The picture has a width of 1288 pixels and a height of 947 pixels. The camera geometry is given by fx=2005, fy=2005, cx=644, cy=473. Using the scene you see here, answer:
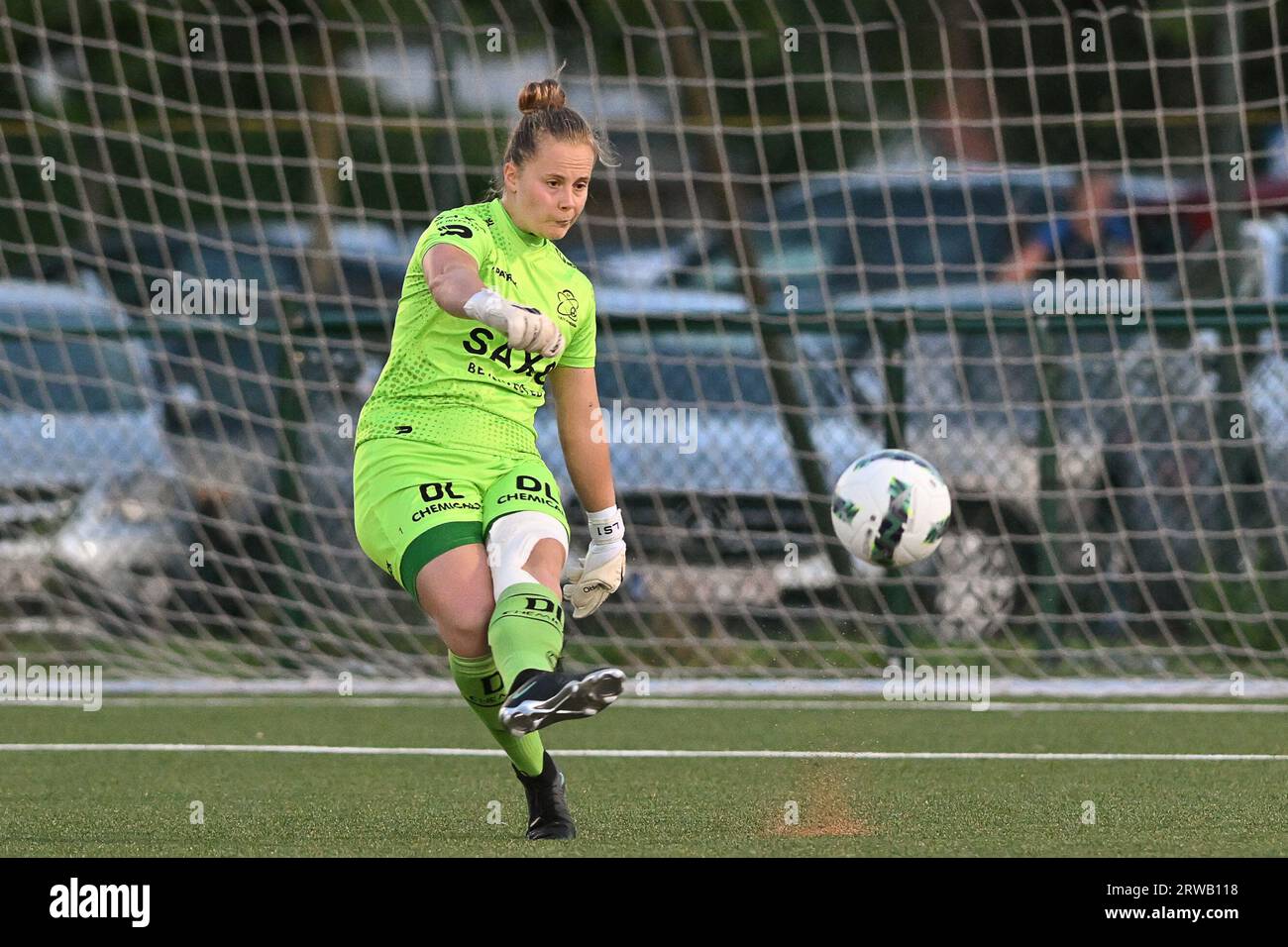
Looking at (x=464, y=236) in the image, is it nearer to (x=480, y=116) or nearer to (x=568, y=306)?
(x=568, y=306)

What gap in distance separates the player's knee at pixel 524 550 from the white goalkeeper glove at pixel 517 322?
0.47m

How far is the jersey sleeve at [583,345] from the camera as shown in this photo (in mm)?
4980

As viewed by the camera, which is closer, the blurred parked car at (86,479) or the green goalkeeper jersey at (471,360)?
the green goalkeeper jersey at (471,360)

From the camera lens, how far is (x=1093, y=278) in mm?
9766

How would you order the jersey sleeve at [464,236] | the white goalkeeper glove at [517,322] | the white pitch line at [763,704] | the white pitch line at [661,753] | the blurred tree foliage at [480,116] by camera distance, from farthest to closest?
the blurred tree foliage at [480,116] → the white pitch line at [763,704] → the white pitch line at [661,753] → the jersey sleeve at [464,236] → the white goalkeeper glove at [517,322]

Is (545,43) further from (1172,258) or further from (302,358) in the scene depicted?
(1172,258)

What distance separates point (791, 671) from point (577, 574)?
430 centimetres

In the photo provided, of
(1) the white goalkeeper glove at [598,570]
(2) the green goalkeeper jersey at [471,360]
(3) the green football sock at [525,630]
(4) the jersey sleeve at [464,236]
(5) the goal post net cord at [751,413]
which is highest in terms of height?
(5) the goal post net cord at [751,413]

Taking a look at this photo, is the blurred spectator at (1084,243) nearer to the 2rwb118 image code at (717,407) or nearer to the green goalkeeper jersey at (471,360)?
the 2rwb118 image code at (717,407)

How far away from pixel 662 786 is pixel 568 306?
5.80ft

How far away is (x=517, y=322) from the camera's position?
4.18 metres

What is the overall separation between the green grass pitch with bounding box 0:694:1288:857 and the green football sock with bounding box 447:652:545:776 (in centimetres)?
19

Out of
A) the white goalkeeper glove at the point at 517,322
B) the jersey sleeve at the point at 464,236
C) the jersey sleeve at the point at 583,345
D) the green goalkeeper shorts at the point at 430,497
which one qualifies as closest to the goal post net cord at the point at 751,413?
the jersey sleeve at the point at 583,345

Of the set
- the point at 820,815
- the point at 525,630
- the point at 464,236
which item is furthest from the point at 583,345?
the point at 820,815
